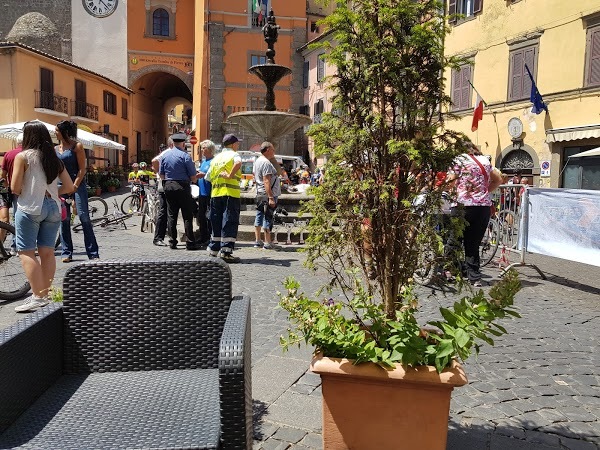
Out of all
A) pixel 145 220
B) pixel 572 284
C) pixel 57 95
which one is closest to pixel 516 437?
pixel 572 284

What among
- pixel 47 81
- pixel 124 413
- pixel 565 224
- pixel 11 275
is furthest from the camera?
pixel 47 81

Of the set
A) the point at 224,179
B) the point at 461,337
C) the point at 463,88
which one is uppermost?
the point at 463,88

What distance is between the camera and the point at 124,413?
2.04 meters

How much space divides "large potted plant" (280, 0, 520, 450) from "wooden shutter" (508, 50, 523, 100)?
1972 centimetres

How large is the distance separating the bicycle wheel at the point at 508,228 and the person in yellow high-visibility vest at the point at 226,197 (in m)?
3.94

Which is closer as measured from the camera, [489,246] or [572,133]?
[489,246]

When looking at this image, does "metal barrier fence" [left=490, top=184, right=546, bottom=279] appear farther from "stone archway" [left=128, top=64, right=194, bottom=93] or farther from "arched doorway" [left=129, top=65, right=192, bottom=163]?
"arched doorway" [left=129, top=65, right=192, bottom=163]

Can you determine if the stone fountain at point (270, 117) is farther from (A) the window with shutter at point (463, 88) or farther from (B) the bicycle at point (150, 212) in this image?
(A) the window with shutter at point (463, 88)

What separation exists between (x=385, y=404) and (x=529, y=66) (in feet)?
67.0

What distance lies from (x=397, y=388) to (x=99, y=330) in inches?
53.1

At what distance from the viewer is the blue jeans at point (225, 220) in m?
7.41

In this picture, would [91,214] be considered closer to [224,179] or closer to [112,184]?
[224,179]

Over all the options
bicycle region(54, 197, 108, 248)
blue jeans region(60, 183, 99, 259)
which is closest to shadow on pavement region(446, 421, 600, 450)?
blue jeans region(60, 183, 99, 259)

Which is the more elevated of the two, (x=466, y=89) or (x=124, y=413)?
(x=466, y=89)
